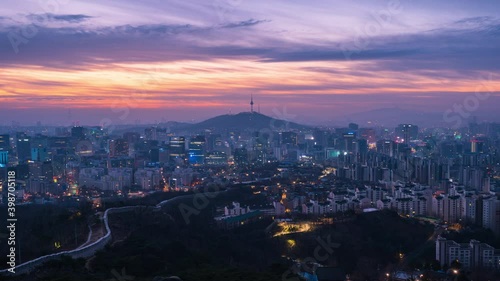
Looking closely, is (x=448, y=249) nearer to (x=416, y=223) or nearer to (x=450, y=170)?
(x=416, y=223)

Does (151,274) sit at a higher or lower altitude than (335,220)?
higher

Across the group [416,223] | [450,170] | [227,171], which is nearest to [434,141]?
[450,170]

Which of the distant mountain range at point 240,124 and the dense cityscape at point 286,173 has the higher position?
the distant mountain range at point 240,124

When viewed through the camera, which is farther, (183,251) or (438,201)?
(438,201)

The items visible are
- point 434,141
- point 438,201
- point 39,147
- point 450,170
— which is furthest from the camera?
point 434,141

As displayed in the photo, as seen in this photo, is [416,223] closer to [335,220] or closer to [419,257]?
[335,220]

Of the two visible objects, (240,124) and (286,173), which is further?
(240,124)

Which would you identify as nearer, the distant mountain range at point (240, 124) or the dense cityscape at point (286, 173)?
the dense cityscape at point (286, 173)

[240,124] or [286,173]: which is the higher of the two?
[240,124]

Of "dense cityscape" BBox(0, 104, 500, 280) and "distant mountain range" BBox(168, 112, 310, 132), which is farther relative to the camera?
"distant mountain range" BBox(168, 112, 310, 132)

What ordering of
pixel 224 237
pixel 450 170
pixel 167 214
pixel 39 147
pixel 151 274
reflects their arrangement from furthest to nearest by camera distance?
pixel 39 147 → pixel 450 170 → pixel 167 214 → pixel 224 237 → pixel 151 274

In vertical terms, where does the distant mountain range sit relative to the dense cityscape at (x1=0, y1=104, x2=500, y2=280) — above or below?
above
